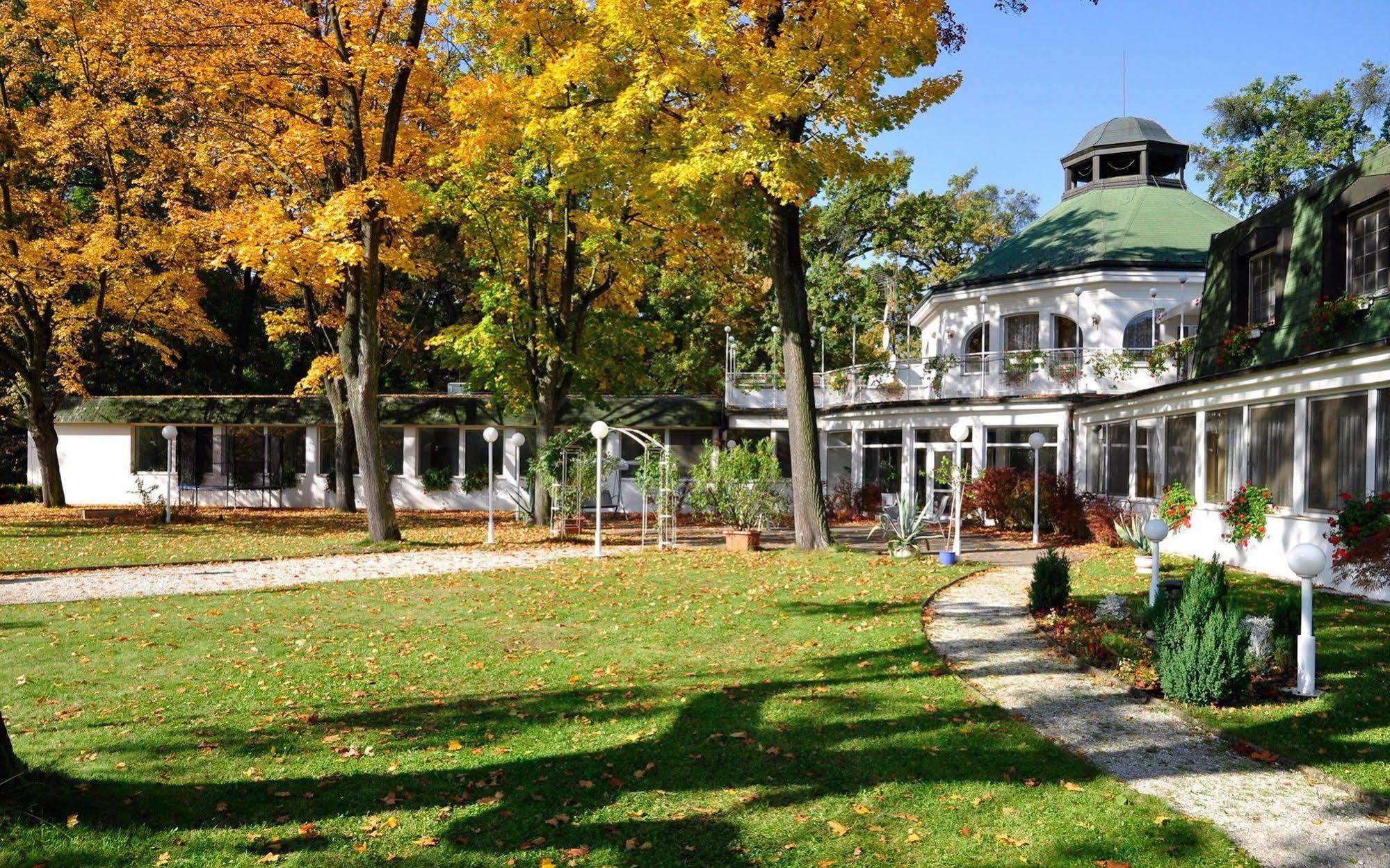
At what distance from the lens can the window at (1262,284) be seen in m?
16.6

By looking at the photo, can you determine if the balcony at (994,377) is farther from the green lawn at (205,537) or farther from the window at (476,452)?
the green lawn at (205,537)

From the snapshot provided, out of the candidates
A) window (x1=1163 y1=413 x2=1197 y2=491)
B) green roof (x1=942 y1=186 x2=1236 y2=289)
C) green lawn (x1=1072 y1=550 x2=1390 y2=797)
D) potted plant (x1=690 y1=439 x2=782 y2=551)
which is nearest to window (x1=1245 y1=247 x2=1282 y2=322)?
window (x1=1163 y1=413 x2=1197 y2=491)

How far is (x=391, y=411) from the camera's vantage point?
3225 cm

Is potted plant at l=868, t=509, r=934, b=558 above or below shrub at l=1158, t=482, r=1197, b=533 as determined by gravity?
below

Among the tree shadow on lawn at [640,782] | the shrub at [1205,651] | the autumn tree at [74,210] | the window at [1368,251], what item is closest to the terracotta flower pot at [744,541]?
the window at [1368,251]

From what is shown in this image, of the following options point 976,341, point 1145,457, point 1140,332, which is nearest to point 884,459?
point 976,341

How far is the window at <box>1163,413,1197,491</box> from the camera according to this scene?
17.4 m

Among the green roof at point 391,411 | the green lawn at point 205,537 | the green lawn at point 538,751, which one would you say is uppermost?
the green roof at point 391,411

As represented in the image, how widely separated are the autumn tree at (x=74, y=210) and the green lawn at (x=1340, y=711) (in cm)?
2301

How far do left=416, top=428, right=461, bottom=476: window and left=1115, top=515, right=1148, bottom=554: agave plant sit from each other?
20163 mm

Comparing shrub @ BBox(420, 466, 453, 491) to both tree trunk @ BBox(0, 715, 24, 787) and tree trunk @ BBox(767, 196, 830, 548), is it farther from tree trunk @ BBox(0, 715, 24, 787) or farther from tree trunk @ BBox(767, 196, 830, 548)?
tree trunk @ BBox(0, 715, 24, 787)

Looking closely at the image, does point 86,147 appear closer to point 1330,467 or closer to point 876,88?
point 876,88

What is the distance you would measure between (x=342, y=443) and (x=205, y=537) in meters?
7.65

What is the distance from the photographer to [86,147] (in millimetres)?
24984
